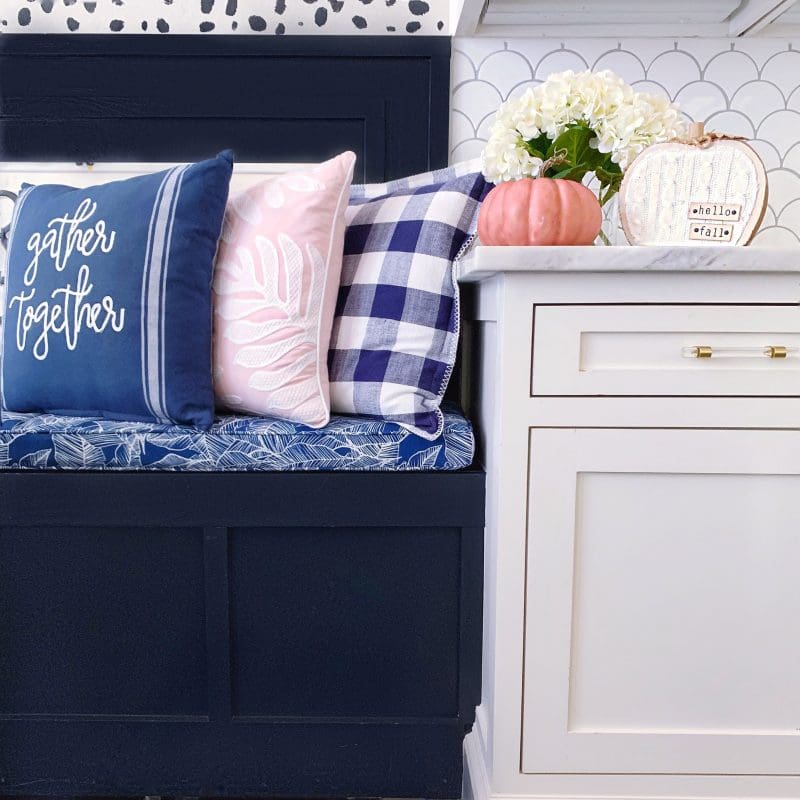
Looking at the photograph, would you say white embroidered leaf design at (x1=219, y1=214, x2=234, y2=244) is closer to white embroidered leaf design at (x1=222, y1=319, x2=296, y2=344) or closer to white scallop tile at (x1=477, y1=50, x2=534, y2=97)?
white embroidered leaf design at (x1=222, y1=319, x2=296, y2=344)

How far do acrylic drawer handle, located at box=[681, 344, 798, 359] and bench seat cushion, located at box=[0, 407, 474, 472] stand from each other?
35 centimetres

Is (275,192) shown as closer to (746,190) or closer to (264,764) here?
(746,190)

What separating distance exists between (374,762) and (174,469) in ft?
1.85

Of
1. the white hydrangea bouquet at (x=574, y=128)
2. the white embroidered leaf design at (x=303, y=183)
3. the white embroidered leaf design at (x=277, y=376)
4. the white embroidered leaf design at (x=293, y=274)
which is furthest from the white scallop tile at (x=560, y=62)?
the white embroidered leaf design at (x=277, y=376)

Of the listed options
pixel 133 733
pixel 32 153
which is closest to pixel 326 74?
pixel 32 153

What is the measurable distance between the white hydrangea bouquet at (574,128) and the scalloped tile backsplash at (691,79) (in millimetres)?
324

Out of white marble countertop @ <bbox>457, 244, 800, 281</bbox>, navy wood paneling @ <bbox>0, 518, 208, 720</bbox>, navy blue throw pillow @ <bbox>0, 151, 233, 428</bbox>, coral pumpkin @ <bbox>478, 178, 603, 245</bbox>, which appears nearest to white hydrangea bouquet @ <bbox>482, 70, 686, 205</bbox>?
coral pumpkin @ <bbox>478, 178, 603, 245</bbox>

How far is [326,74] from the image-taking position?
1.55 m

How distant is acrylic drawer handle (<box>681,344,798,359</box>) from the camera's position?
1002mm

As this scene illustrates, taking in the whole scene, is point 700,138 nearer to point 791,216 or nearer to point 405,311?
point 405,311

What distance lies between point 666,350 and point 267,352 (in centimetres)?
59

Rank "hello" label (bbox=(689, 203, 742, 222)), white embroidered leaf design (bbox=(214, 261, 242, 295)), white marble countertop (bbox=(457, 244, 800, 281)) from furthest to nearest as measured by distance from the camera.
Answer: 1. white embroidered leaf design (bbox=(214, 261, 242, 295))
2. "hello" label (bbox=(689, 203, 742, 222))
3. white marble countertop (bbox=(457, 244, 800, 281))

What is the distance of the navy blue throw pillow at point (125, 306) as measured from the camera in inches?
45.4

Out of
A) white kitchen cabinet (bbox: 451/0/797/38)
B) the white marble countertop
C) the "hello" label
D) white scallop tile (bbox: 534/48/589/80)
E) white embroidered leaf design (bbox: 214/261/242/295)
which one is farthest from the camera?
white scallop tile (bbox: 534/48/589/80)
